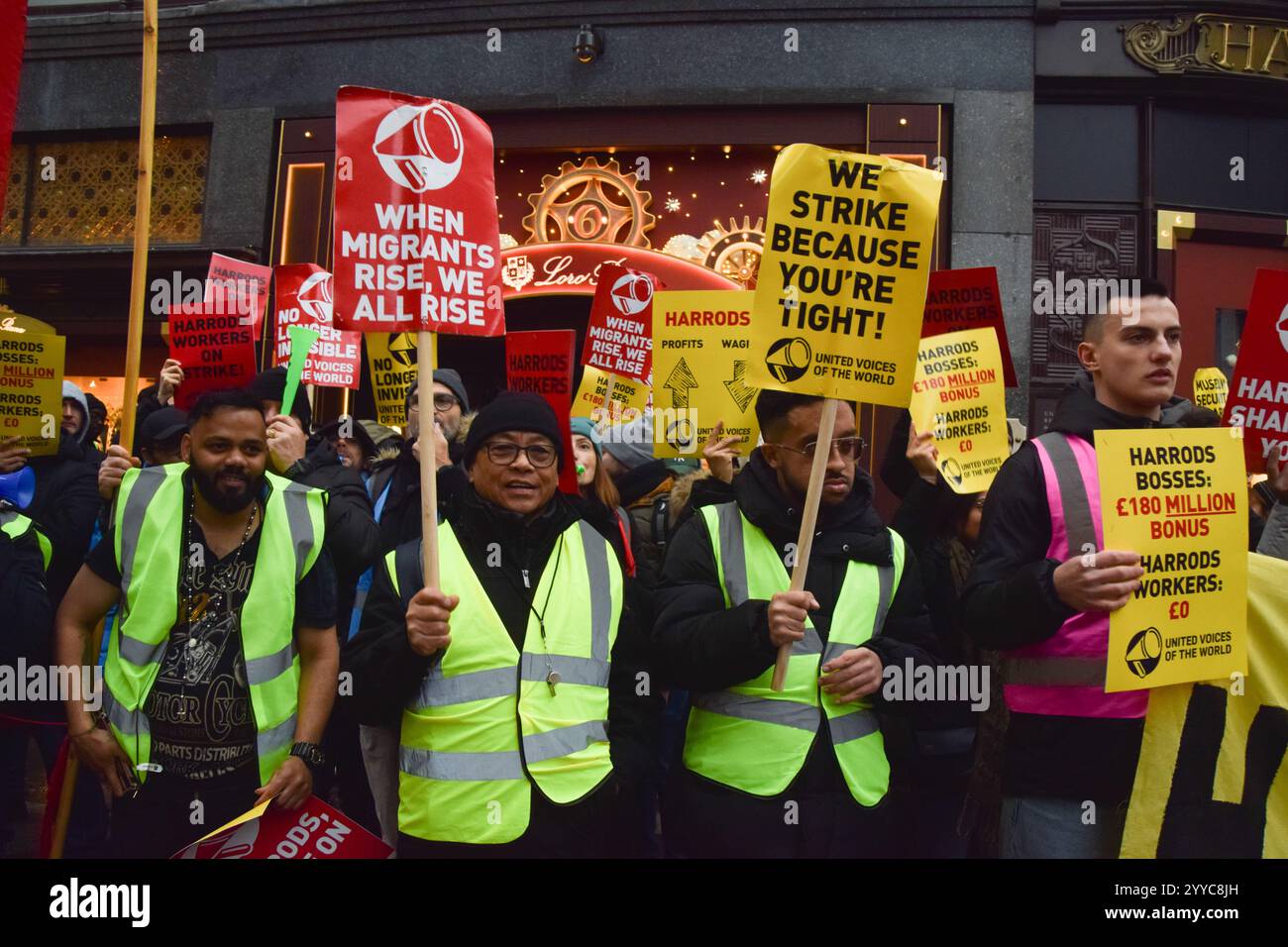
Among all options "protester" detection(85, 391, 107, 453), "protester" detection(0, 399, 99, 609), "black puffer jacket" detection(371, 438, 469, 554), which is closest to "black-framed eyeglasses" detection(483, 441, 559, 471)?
"black puffer jacket" detection(371, 438, 469, 554)

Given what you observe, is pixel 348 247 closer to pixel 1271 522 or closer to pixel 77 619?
pixel 77 619

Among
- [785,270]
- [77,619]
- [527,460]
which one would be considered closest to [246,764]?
A: [77,619]

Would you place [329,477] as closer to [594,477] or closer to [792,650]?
[594,477]

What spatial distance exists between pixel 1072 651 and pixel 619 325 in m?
4.03

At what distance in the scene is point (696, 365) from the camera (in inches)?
205

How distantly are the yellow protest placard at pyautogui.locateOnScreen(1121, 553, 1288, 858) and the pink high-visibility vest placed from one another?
0.12m

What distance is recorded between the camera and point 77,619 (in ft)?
11.2

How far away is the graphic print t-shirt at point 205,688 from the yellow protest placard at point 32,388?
1766mm

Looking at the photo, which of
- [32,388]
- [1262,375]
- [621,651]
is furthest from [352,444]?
[1262,375]

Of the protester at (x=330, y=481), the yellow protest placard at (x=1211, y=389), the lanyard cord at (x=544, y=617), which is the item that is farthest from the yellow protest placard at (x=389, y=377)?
the yellow protest placard at (x=1211, y=389)

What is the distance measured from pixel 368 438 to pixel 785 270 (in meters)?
3.85

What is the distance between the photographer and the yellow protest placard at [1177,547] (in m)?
2.74

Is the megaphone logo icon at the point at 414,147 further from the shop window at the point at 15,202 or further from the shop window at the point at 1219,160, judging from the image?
the shop window at the point at 15,202

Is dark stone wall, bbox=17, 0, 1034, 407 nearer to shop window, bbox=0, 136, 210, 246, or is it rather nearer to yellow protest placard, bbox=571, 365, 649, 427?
shop window, bbox=0, 136, 210, 246
